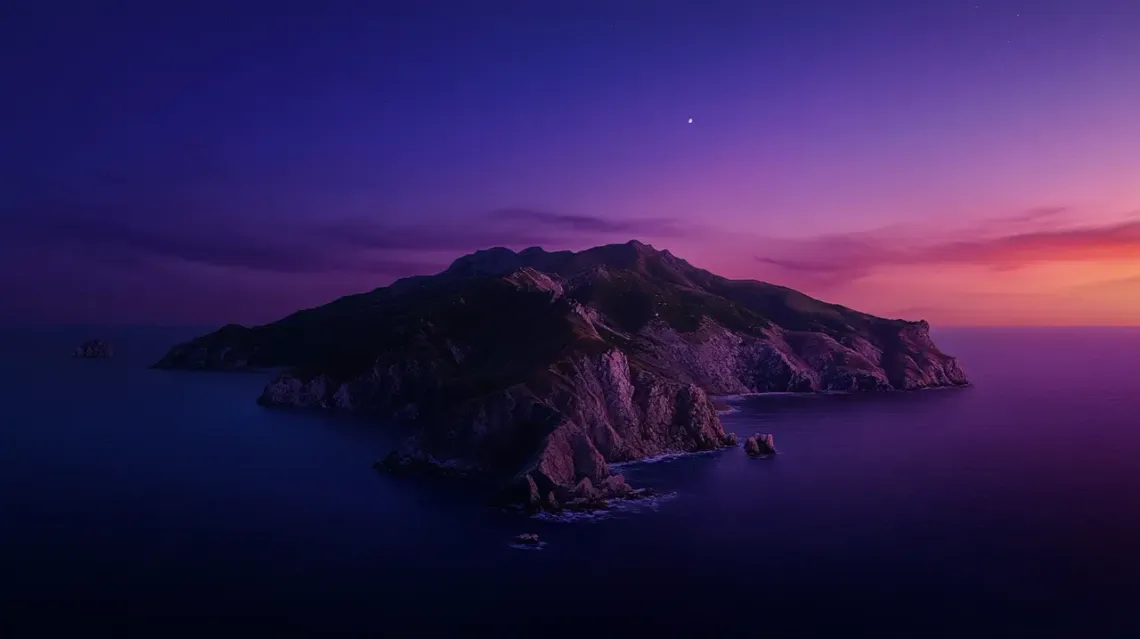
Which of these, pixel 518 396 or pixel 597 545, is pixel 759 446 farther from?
pixel 597 545

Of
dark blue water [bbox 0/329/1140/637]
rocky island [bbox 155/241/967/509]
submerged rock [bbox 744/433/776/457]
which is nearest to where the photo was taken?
dark blue water [bbox 0/329/1140/637]

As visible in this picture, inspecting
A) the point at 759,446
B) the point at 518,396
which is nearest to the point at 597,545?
the point at 518,396

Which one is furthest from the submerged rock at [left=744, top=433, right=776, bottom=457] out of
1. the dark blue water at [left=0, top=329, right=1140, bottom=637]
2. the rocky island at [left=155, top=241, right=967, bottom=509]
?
the rocky island at [left=155, top=241, right=967, bottom=509]

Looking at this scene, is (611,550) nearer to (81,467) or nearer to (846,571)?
(846,571)

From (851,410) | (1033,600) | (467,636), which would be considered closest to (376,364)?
(851,410)

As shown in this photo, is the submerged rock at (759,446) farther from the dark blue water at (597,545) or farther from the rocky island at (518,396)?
the rocky island at (518,396)

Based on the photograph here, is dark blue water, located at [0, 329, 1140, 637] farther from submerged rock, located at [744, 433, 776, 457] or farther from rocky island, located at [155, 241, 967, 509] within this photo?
rocky island, located at [155, 241, 967, 509]

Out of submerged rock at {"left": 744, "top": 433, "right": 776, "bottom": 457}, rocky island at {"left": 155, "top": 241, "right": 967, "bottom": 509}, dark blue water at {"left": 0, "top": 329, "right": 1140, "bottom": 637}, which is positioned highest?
rocky island at {"left": 155, "top": 241, "right": 967, "bottom": 509}
